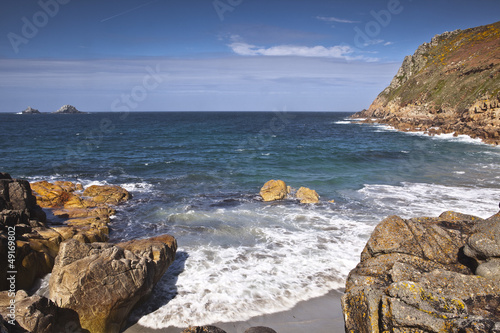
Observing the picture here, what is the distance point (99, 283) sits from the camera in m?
8.56

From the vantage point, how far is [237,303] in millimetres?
9992

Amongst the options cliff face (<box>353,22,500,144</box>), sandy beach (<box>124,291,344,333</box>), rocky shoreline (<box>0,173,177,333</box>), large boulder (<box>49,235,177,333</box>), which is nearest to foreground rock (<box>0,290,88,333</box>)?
rocky shoreline (<box>0,173,177,333</box>)

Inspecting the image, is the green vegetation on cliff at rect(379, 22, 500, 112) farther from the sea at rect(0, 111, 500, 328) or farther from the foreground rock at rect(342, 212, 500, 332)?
the foreground rock at rect(342, 212, 500, 332)

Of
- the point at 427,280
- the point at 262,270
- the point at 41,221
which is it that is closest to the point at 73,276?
the point at 262,270

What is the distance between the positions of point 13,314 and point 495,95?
66828mm

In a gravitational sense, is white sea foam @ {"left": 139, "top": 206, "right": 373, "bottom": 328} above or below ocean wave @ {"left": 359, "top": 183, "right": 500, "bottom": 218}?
below

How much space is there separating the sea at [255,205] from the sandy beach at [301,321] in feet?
1.07

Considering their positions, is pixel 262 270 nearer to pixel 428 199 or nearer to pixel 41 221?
pixel 41 221

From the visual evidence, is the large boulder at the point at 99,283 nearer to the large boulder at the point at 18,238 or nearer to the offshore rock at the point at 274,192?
the large boulder at the point at 18,238

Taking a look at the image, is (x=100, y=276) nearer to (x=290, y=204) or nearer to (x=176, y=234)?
(x=176, y=234)

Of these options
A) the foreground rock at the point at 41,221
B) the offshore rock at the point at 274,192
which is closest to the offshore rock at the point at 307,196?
the offshore rock at the point at 274,192

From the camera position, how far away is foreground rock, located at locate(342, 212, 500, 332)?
4.72 m

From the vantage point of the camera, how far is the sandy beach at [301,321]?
8766mm

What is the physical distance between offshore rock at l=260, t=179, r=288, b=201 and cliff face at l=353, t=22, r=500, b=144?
1626 inches
